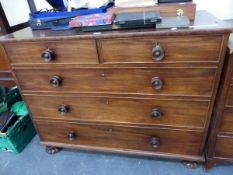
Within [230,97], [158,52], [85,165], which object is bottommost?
[85,165]

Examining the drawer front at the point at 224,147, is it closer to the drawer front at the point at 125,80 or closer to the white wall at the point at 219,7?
the drawer front at the point at 125,80

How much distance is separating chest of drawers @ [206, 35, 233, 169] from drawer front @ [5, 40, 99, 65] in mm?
587

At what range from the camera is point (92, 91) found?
1.05 metres

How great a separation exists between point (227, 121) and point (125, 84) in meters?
0.55

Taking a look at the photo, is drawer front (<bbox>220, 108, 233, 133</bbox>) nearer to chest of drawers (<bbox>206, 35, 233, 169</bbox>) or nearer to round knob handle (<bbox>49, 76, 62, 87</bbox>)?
chest of drawers (<bbox>206, 35, 233, 169</bbox>)

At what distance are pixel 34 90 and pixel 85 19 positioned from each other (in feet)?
1.70

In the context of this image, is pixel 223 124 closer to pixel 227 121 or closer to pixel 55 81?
pixel 227 121

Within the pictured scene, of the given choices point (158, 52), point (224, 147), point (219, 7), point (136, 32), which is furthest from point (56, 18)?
point (224, 147)

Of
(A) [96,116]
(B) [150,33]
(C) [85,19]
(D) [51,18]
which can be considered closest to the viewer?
(B) [150,33]

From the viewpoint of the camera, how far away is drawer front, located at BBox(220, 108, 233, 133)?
0.96 meters

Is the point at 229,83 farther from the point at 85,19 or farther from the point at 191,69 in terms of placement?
the point at 85,19

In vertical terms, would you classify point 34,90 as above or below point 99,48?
below

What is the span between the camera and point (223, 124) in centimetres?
100

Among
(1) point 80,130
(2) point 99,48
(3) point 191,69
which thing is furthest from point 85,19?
(1) point 80,130
